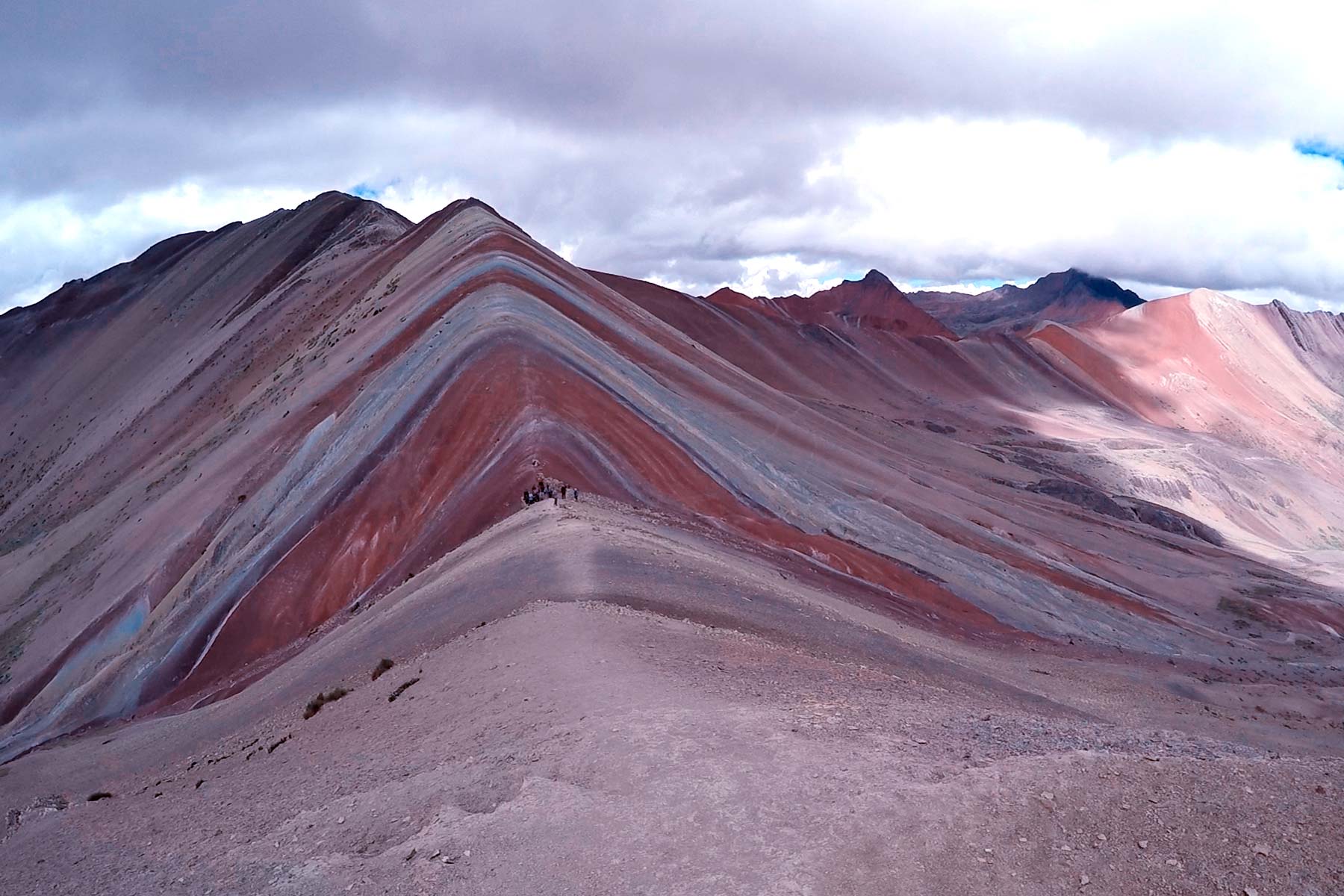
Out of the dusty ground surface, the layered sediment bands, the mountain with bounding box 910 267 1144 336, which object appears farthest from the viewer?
the mountain with bounding box 910 267 1144 336

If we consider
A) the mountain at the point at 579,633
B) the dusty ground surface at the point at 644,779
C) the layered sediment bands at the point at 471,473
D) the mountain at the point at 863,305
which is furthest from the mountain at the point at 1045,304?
the dusty ground surface at the point at 644,779

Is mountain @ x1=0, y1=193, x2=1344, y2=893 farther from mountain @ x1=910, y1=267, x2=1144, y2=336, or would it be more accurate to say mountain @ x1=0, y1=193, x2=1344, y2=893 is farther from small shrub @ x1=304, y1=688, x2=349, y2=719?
mountain @ x1=910, y1=267, x2=1144, y2=336

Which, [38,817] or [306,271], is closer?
[38,817]

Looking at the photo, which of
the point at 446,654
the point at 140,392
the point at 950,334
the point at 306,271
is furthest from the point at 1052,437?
the point at 446,654

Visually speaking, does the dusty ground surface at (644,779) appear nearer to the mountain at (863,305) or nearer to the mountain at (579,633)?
the mountain at (579,633)

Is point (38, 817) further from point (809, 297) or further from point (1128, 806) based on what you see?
point (809, 297)

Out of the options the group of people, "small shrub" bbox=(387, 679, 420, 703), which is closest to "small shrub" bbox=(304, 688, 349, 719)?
"small shrub" bbox=(387, 679, 420, 703)
